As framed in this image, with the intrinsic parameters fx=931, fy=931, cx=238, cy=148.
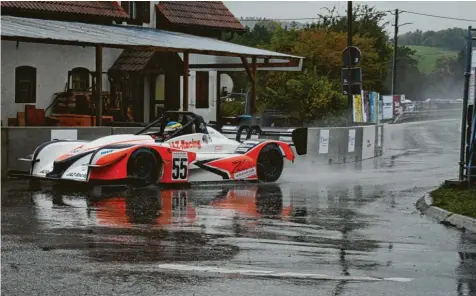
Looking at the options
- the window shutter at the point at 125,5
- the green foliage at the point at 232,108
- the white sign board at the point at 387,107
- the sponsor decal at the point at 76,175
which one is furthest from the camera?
the white sign board at the point at 387,107

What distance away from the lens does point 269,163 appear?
19.9 m

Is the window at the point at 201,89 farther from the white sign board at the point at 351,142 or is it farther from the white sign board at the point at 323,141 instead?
the white sign board at the point at 323,141

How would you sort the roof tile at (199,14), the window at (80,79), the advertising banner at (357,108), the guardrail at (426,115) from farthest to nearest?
the guardrail at (426,115), the advertising banner at (357,108), the roof tile at (199,14), the window at (80,79)

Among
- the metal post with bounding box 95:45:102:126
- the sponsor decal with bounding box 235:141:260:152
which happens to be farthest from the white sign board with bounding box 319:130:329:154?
the sponsor decal with bounding box 235:141:260:152

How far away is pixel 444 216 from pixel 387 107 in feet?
146

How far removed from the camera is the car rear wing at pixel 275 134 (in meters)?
20.9

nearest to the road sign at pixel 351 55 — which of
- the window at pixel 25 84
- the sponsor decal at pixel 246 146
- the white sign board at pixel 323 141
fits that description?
the white sign board at pixel 323 141

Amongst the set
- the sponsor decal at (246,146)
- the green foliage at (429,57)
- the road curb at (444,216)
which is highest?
the green foliage at (429,57)

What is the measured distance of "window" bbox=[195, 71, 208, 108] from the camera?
37844 mm

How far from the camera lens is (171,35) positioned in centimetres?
3241

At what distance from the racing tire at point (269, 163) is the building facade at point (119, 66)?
37.4 ft

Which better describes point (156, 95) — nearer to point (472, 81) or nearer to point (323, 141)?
point (323, 141)

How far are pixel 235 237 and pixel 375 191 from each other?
320 inches

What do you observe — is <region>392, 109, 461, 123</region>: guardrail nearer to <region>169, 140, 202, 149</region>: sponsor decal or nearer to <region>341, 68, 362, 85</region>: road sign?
<region>341, 68, 362, 85</region>: road sign
